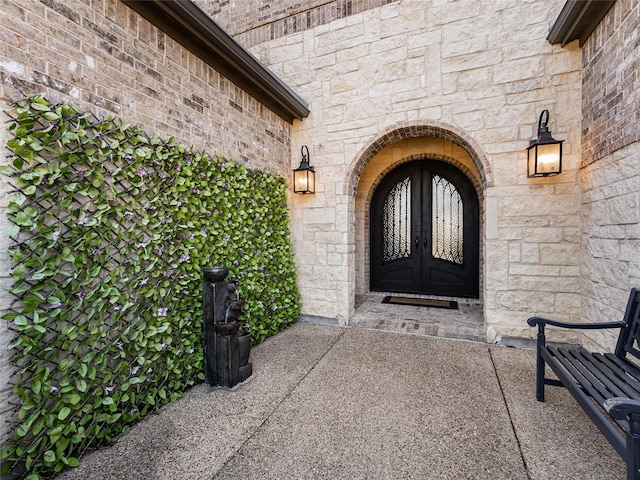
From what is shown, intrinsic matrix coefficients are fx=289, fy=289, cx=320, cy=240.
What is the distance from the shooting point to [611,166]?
2.44 metres

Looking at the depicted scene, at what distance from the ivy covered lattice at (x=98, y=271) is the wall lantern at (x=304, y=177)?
51.7 inches

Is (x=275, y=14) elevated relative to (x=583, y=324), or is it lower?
elevated

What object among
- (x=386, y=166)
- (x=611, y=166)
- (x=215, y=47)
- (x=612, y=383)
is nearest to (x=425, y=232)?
(x=386, y=166)

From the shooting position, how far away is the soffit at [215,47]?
7.15 ft

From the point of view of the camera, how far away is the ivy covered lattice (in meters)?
1.47

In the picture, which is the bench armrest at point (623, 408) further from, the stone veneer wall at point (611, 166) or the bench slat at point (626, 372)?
the stone veneer wall at point (611, 166)

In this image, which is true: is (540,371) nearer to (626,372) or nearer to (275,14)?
(626,372)

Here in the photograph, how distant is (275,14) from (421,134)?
2830mm

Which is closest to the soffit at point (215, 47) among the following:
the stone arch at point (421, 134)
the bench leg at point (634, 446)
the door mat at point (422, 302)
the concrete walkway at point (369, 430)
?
the stone arch at point (421, 134)

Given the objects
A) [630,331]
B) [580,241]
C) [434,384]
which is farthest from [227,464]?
[580,241]

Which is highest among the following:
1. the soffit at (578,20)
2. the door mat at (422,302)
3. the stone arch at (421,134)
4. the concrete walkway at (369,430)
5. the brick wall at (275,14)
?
the brick wall at (275,14)

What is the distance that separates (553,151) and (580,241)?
37.9 inches

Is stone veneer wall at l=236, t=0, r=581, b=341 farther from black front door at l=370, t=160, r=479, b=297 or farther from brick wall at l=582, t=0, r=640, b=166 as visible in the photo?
black front door at l=370, t=160, r=479, b=297

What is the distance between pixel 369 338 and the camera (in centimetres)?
343
